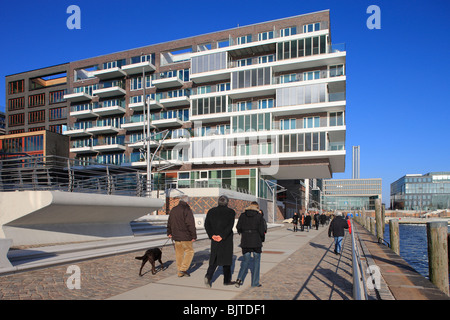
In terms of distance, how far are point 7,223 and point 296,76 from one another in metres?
37.6

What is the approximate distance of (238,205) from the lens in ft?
127

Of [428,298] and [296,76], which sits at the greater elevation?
[296,76]

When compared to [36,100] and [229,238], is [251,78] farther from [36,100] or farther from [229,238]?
[36,100]

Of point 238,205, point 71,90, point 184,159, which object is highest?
point 71,90

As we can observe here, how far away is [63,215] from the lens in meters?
11.4

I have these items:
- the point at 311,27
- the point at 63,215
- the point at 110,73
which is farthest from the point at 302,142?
the point at 63,215

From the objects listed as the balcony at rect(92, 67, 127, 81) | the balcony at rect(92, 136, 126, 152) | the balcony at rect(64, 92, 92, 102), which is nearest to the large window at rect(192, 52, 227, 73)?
the balcony at rect(92, 67, 127, 81)

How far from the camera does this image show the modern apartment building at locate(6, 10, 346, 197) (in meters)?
41.3

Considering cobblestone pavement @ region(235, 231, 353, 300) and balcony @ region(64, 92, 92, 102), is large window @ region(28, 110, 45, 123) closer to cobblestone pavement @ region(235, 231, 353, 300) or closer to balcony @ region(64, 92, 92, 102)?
balcony @ region(64, 92, 92, 102)

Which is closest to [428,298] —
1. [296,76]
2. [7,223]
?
[7,223]

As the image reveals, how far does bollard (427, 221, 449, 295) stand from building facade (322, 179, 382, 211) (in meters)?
153
